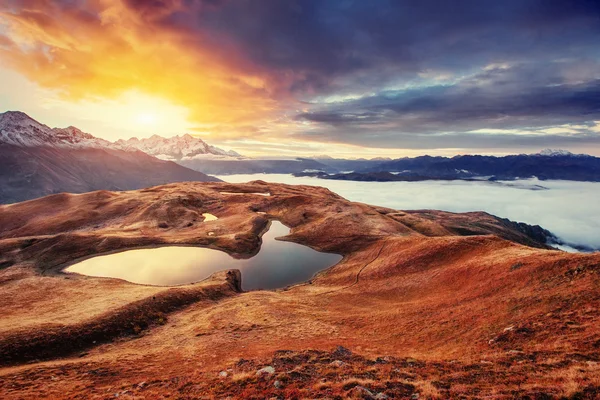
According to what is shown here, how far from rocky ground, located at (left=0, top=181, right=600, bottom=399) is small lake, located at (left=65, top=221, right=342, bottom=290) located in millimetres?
5072

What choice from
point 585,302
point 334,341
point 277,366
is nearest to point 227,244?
point 334,341

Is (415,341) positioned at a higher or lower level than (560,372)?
lower

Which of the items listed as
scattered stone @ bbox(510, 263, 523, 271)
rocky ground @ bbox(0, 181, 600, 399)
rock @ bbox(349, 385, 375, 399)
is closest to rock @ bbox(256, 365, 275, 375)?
rocky ground @ bbox(0, 181, 600, 399)

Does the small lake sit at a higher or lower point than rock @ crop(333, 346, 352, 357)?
lower

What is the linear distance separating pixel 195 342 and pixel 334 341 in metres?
15.7

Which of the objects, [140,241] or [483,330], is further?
[140,241]

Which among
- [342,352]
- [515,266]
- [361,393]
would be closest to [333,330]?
[342,352]

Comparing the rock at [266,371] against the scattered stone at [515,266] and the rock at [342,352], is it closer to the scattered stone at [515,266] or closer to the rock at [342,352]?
the rock at [342,352]

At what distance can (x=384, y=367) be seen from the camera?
22.0 meters

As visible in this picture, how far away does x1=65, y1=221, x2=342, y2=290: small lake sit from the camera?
2611 inches

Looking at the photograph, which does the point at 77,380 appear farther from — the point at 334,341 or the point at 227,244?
the point at 227,244

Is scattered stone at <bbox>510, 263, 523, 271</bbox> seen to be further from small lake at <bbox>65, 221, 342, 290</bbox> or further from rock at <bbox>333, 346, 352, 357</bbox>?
small lake at <bbox>65, 221, 342, 290</bbox>

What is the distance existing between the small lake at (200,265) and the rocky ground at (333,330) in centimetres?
507

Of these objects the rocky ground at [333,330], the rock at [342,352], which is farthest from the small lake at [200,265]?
the rock at [342,352]
